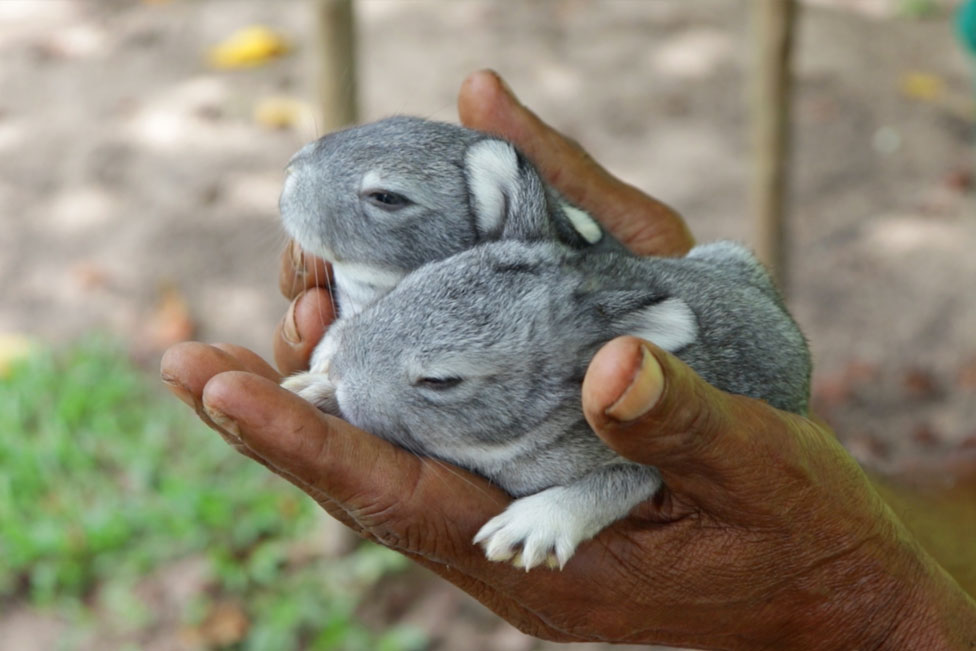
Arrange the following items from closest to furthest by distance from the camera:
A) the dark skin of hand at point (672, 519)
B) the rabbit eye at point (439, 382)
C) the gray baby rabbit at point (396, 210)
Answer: the dark skin of hand at point (672, 519), the rabbit eye at point (439, 382), the gray baby rabbit at point (396, 210)

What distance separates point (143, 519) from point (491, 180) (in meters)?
3.38

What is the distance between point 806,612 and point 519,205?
1.48 meters

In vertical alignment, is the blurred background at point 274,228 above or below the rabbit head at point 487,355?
below

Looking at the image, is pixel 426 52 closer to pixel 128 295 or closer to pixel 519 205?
pixel 128 295

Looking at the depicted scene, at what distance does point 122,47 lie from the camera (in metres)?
9.23

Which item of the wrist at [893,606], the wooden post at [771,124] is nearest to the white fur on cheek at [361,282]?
the wrist at [893,606]

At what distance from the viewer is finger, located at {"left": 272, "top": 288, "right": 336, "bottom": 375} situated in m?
3.76

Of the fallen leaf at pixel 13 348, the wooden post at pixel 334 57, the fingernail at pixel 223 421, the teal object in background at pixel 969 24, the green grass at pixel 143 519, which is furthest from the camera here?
the fallen leaf at pixel 13 348

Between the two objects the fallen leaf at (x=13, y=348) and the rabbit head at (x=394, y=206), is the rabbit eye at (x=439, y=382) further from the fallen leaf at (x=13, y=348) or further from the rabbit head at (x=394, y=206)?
the fallen leaf at (x=13, y=348)

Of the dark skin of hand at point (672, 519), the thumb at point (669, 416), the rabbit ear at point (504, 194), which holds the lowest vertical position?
the dark skin of hand at point (672, 519)

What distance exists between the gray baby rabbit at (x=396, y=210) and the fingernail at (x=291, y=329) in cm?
20

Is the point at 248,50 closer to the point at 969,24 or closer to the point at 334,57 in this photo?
the point at 334,57

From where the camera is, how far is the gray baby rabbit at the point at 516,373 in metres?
2.96

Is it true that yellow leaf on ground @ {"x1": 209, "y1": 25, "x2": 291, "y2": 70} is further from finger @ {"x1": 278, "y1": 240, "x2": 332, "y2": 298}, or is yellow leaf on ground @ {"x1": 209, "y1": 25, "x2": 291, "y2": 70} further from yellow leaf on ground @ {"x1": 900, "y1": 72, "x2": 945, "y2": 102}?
finger @ {"x1": 278, "y1": 240, "x2": 332, "y2": 298}
